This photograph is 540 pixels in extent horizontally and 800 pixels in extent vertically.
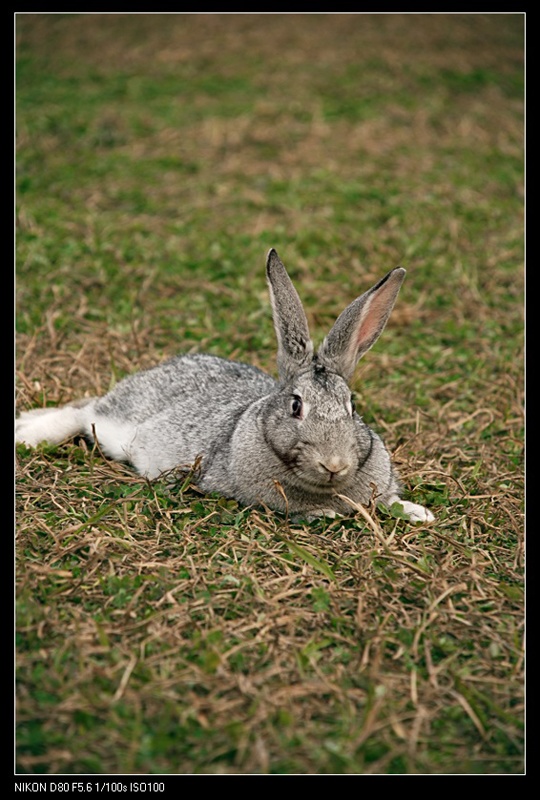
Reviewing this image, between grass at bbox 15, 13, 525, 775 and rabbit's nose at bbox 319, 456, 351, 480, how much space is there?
39cm

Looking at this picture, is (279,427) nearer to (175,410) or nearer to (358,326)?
(358,326)

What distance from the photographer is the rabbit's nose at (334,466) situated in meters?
4.86

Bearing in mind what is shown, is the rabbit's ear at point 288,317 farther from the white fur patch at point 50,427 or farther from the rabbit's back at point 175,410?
the white fur patch at point 50,427

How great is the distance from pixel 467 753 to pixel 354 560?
141 cm

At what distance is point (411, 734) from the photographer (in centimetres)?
366

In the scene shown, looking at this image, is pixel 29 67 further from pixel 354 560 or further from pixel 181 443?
pixel 354 560

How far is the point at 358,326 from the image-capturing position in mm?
5348

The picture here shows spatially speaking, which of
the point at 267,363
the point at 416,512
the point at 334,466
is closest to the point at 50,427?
the point at 267,363

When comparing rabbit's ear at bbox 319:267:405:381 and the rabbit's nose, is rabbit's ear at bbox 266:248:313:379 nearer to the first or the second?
rabbit's ear at bbox 319:267:405:381

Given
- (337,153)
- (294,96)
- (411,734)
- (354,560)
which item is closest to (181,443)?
(354,560)

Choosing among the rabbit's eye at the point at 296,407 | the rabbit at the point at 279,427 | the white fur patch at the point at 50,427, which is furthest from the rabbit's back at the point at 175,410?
the rabbit's eye at the point at 296,407

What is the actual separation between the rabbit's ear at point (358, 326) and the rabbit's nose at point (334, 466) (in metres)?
0.75

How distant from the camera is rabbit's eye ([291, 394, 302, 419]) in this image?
5.11 meters

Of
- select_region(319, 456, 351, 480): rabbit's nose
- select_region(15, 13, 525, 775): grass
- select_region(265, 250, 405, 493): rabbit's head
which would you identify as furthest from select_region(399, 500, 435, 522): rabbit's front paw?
select_region(319, 456, 351, 480): rabbit's nose
